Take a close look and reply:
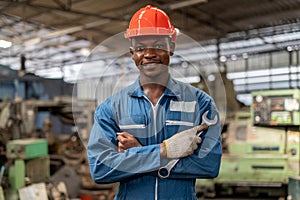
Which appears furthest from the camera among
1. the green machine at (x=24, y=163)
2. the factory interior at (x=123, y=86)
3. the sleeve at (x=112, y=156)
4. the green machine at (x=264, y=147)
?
the green machine at (x=264, y=147)

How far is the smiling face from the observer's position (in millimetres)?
1018

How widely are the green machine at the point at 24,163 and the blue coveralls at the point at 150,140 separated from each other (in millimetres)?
1998

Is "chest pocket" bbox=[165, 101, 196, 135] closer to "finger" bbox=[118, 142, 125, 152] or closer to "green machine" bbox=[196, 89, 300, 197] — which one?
"finger" bbox=[118, 142, 125, 152]

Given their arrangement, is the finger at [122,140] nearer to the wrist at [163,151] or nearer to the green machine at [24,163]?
the wrist at [163,151]

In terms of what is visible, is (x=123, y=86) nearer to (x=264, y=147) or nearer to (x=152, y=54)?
(x=152, y=54)

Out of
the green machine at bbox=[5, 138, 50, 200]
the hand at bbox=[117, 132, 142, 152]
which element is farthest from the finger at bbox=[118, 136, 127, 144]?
the green machine at bbox=[5, 138, 50, 200]

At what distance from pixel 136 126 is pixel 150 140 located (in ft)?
0.21

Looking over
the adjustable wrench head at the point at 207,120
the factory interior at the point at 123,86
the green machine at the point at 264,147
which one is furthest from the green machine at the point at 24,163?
the adjustable wrench head at the point at 207,120

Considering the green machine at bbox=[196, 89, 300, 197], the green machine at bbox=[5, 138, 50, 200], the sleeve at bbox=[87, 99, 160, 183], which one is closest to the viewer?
the sleeve at bbox=[87, 99, 160, 183]

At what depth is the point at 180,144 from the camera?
99cm

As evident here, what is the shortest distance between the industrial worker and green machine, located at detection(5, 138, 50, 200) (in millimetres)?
2007

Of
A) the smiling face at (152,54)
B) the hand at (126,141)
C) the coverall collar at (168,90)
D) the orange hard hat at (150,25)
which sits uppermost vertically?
the orange hard hat at (150,25)

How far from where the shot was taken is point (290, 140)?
11.8 feet

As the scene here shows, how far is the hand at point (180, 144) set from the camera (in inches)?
39.1
